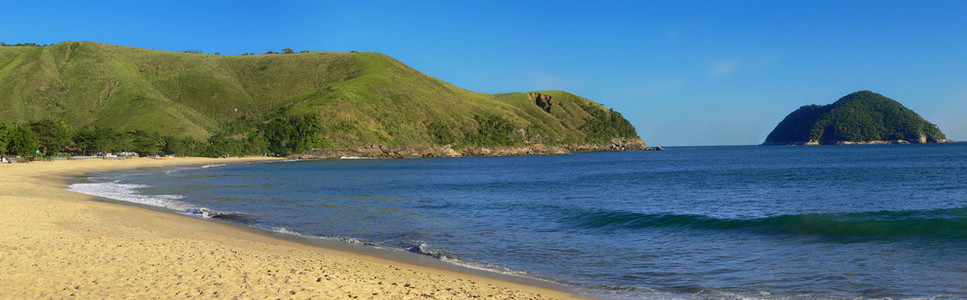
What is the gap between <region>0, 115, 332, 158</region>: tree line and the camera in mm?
101375

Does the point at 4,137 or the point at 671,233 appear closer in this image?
the point at 671,233

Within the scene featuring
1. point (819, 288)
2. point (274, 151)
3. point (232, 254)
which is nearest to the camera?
point (819, 288)

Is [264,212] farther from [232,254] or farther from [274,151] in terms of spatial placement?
[274,151]

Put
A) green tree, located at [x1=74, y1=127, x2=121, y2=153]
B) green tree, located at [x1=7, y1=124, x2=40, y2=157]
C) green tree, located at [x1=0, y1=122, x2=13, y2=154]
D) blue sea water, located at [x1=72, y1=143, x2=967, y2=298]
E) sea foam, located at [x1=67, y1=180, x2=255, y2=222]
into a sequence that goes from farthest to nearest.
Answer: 1. green tree, located at [x1=74, y1=127, x2=121, y2=153]
2. green tree, located at [x1=7, y1=124, x2=40, y2=157]
3. green tree, located at [x1=0, y1=122, x2=13, y2=154]
4. sea foam, located at [x1=67, y1=180, x2=255, y2=222]
5. blue sea water, located at [x1=72, y1=143, x2=967, y2=298]

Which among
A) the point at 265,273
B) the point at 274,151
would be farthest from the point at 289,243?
the point at 274,151

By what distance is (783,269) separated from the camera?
590 inches

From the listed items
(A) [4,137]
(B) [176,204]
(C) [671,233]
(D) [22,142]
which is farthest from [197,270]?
(D) [22,142]

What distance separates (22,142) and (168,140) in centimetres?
6891

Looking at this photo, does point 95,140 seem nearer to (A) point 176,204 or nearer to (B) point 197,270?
(A) point 176,204

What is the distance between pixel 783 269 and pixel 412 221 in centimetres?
1613

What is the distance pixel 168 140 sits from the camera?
6230 inches

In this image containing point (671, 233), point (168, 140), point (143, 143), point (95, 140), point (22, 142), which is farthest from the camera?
point (168, 140)

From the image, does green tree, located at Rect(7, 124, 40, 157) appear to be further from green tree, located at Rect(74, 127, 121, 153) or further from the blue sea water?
the blue sea water

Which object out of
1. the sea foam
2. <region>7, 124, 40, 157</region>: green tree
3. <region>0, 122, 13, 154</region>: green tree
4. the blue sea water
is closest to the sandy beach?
the blue sea water
